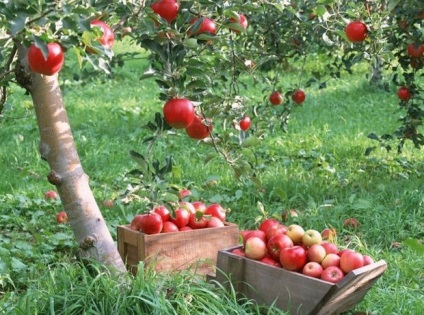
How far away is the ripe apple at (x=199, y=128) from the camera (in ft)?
8.54

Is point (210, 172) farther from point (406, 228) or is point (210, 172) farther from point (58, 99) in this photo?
point (58, 99)

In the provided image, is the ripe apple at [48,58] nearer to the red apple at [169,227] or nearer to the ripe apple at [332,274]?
the ripe apple at [332,274]

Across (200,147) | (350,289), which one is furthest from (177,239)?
(200,147)

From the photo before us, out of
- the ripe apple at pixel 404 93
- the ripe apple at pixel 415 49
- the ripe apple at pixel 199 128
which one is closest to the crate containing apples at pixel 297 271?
the ripe apple at pixel 199 128

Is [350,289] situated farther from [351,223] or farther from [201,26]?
[351,223]

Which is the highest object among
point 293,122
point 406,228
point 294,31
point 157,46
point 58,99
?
point 157,46

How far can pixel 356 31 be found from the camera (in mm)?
3734

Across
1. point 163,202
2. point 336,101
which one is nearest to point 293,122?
point 336,101

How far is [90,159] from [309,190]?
1.91m


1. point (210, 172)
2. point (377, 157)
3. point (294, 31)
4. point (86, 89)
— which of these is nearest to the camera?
point (294, 31)

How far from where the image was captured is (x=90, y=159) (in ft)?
20.4

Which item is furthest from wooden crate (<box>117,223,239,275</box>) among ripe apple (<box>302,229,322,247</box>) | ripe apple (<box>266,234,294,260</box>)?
ripe apple (<box>302,229,322,247</box>)

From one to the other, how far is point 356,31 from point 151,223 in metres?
1.34

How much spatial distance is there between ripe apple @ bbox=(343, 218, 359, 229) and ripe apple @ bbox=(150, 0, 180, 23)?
2265 mm
